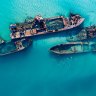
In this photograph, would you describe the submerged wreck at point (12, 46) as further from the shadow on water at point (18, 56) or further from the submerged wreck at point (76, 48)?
the submerged wreck at point (76, 48)

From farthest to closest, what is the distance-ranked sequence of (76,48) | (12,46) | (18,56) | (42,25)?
(76,48)
(18,56)
(12,46)
(42,25)

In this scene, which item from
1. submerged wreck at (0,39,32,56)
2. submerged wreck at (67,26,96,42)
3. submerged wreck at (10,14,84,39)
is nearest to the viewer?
submerged wreck at (10,14,84,39)

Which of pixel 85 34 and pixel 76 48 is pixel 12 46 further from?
pixel 85 34

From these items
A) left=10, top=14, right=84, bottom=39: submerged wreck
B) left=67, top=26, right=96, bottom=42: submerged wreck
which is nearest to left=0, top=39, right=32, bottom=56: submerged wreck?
left=10, top=14, right=84, bottom=39: submerged wreck

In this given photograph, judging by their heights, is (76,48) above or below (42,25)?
below

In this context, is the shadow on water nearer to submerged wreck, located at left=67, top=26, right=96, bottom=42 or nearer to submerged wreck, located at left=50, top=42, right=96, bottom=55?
submerged wreck, located at left=50, top=42, right=96, bottom=55

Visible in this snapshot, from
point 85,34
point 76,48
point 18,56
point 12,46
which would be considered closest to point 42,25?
point 12,46

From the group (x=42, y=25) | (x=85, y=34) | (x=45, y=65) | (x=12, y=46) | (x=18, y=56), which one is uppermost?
(x=42, y=25)
